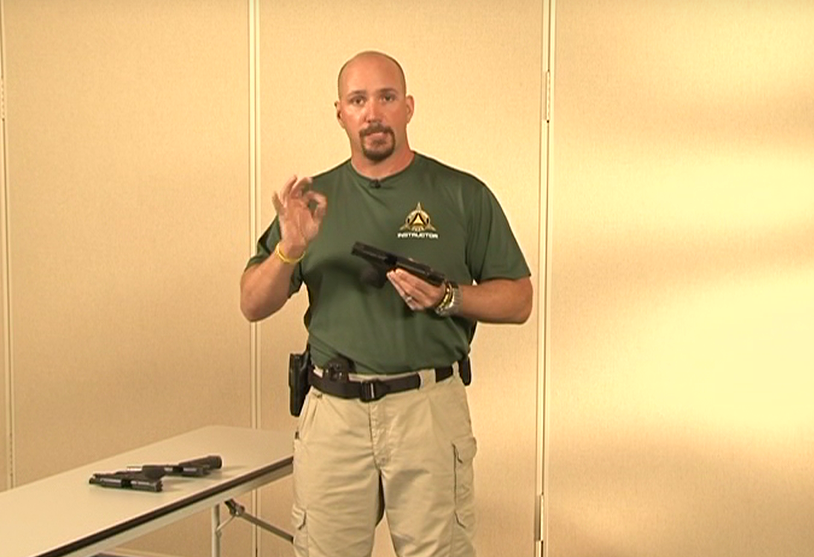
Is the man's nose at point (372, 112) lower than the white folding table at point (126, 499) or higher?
higher

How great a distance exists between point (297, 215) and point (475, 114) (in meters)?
1.40

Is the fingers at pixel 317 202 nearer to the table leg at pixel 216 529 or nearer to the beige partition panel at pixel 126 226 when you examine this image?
the table leg at pixel 216 529

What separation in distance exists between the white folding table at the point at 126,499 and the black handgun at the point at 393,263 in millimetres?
689

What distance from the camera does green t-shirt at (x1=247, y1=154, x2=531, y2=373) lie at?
8.38ft

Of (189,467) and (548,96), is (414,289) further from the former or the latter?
(548,96)

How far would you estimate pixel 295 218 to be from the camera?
2.47 metres

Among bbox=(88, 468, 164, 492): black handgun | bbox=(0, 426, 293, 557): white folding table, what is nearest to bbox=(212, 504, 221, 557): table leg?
bbox=(0, 426, 293, 557): white folding table

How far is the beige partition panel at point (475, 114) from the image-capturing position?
12.0ft

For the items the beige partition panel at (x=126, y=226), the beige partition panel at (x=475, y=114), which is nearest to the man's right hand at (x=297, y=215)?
the beige partition panel at (x=475, y=114)

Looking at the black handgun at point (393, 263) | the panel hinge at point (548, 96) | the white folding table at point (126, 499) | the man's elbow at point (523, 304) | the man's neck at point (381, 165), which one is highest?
the panel hinge at point (548, 96)

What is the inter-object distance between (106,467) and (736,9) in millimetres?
2259

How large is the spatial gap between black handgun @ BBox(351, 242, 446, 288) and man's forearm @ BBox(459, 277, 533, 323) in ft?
0.32

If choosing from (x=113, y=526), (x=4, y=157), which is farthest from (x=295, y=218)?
(x=4, y=157)

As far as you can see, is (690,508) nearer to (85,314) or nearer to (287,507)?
(287,507)
